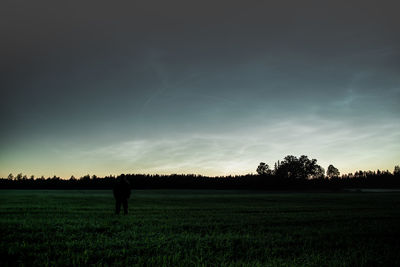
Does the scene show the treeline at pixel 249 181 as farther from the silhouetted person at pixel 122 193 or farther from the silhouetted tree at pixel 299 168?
the silhouetted person at pixel 122 193

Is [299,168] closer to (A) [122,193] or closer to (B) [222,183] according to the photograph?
(B) [222,183]

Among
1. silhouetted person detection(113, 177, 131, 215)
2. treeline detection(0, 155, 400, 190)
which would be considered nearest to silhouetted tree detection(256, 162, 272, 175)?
treeline detection(0, 155, 400, 190)

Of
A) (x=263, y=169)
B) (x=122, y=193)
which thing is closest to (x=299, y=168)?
(x=263, y=169)

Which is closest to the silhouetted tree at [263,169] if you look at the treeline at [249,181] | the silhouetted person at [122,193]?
the treeline at [249,181]

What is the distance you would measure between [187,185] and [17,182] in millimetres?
115872

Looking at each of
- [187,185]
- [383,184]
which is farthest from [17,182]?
[383,184]

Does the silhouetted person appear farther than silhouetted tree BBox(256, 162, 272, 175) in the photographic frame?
No

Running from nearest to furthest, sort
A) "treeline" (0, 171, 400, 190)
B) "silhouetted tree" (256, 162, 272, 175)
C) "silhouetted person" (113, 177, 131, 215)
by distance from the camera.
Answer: "silhouetted person" (113, 177, 131, 215) → "treeline" (0, 171, 400, 190) → "silhouetted tree" (256, 162, 272, 175)

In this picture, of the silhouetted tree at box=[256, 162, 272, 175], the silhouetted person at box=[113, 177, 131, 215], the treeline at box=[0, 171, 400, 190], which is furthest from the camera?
the silhouetted tree at box=[256, 162, 272, 175]

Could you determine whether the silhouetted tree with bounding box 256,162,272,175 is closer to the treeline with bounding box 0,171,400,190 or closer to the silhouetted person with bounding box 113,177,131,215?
the treeline with bounding box 0,171,400,190

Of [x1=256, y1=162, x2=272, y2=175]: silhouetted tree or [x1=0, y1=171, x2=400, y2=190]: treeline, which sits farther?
[x1=256, y1=162, x2=272, y2=175]: silhouetted tree

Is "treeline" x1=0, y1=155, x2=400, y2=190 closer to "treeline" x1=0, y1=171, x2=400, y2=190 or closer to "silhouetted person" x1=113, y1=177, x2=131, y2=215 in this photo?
"treeline" x1=0, y1=171, x2=400, y2=190

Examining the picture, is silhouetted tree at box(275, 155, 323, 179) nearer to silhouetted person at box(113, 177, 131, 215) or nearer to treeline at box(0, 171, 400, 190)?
Result: treeline at box(0, 171, 400, 190)

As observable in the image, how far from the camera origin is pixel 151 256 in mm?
7488
